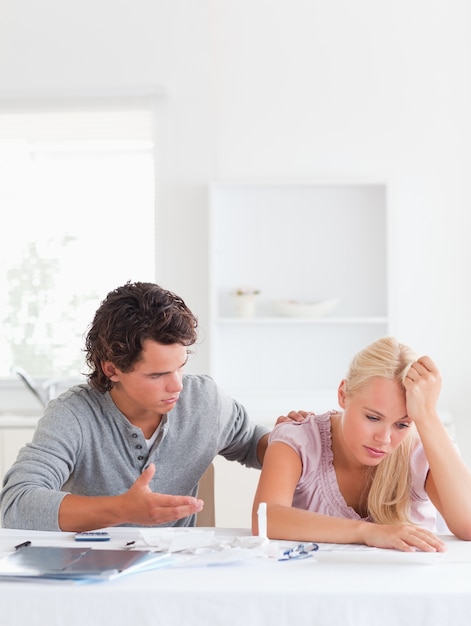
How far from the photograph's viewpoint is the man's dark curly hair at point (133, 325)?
6.77ft

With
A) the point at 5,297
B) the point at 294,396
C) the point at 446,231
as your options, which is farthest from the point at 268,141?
the point at 5,297

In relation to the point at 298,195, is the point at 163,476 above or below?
below

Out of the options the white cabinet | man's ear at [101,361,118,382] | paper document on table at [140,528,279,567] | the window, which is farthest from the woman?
the window

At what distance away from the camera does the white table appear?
4.61ft

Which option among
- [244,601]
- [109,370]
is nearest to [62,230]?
[109,370]

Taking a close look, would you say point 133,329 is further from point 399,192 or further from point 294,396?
point 399,192

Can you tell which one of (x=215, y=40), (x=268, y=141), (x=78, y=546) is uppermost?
(x=215, y=40)

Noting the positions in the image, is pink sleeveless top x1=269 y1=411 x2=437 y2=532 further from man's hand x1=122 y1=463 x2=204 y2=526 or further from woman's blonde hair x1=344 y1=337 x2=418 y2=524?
man's hand x1=122 y1=463 x2=204 y2=526

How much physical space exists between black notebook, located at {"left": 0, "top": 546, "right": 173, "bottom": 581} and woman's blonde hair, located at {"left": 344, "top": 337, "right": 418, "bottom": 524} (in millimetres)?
570

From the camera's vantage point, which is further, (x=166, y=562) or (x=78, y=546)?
(x=78, y=546)

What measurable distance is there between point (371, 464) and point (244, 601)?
0.64m

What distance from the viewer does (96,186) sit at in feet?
14.5

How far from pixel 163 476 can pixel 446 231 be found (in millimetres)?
2371

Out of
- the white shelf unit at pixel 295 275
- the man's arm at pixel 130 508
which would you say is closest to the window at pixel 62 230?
the white shelf unit at pixel 295 275
